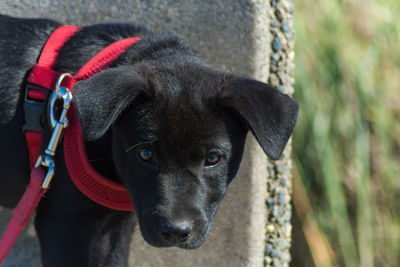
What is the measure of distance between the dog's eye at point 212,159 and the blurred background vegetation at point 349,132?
1804 mm

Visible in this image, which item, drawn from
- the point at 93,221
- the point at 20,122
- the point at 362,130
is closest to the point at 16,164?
the point at 20,122

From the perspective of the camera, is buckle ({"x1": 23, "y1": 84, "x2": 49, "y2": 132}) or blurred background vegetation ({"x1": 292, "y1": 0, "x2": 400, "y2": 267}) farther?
blurred background vegetation ({"x1": 292, "y1": 0, "x2": 400, "y2": 267})

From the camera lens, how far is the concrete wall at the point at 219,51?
2928mm

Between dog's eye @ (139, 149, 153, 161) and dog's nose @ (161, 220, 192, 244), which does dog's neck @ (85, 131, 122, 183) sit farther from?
dog's nose @ (161, 220, 192, 244)

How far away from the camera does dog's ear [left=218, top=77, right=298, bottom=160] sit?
1.80 meters

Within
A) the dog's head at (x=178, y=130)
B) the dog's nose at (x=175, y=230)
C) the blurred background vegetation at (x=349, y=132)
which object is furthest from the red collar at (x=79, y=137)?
the blurred background vegetation at (x=349, y=132)

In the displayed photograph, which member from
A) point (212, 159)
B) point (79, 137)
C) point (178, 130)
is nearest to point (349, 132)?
point (212, 159)

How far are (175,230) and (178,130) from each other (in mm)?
357

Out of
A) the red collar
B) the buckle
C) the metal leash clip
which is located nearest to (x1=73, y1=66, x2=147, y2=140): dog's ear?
the metal leash clip

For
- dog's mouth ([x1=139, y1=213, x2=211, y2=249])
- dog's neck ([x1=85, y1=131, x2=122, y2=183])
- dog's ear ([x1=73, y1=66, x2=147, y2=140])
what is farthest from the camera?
dog's neck ([x1=85, y1=131, x2=122, y2=183])

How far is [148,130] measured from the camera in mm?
1904

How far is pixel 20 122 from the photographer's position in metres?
2.29

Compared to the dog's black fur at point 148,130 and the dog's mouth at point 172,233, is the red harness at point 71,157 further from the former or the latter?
the dog's mouth at point 172,233

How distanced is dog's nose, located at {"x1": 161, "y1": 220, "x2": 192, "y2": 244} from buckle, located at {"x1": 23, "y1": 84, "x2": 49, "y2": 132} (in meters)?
0.75
